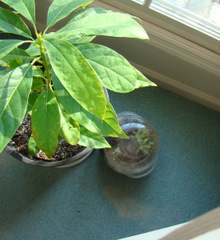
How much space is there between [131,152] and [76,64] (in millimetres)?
749

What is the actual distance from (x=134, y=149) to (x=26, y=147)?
433 millimetres

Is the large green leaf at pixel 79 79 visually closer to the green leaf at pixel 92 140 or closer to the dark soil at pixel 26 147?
the green leaf at pixel 92 140

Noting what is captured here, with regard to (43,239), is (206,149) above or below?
above

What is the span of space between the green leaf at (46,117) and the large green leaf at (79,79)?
0.19 m

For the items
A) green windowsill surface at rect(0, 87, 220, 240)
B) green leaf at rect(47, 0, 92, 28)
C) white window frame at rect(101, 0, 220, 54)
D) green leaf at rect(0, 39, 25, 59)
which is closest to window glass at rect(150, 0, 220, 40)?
white window frame at rect(101, 0, 220, 54)

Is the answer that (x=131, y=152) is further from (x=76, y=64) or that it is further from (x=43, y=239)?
(x=76, y=64)

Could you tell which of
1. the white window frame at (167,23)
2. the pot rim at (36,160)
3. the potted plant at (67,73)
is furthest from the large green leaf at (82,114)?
the white window frame at (167,23)

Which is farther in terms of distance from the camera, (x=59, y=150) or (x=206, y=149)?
(x=206, y=149)

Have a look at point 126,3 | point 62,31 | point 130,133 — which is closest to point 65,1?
point 62,31

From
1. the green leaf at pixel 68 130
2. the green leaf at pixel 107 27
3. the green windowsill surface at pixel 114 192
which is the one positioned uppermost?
the green leaf at pixel 107 27

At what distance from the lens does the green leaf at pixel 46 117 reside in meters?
0.71

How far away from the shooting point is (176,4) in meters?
1.17

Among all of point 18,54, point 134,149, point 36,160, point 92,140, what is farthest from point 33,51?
point 134,149

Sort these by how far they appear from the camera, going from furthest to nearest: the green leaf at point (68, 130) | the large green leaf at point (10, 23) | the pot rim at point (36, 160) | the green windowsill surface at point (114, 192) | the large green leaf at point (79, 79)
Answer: the green windowsill surface at point (114, 192) → the pot rim at point (36, 160) → the green leaf at point (68, 130) → the large green leaf at point (10, 23) → the large green leaf at point (79, 79)
